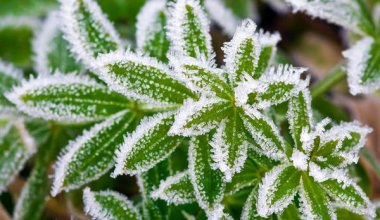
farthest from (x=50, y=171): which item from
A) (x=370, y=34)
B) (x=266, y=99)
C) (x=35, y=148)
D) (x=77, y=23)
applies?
(x=370, y=34)

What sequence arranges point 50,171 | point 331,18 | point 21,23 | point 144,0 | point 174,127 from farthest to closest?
point 21,23 → point 144,0 → point 50,171 → point 331,18 → point 174,127

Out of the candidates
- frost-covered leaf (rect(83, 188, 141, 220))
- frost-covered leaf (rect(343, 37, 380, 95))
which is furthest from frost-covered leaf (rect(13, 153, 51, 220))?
frost-covered leaf (rect(343, 37, 380, 95))

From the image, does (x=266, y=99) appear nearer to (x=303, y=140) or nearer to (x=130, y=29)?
(x=303, y=140)

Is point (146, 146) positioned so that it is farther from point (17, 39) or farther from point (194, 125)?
point (17, 39)

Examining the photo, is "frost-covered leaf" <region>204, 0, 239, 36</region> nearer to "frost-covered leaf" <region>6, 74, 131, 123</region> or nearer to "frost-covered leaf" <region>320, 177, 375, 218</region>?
"frost-covered leaf" <region>6, 74, 131, 123</region>

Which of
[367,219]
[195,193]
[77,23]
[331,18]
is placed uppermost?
[331,18]

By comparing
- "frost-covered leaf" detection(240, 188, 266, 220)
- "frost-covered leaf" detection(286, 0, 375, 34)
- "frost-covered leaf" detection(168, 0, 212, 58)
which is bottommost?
"frost-covered leaf" detection(240, 188, 266, 220)

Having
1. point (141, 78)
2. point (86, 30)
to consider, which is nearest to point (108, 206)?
point (141, 78)
